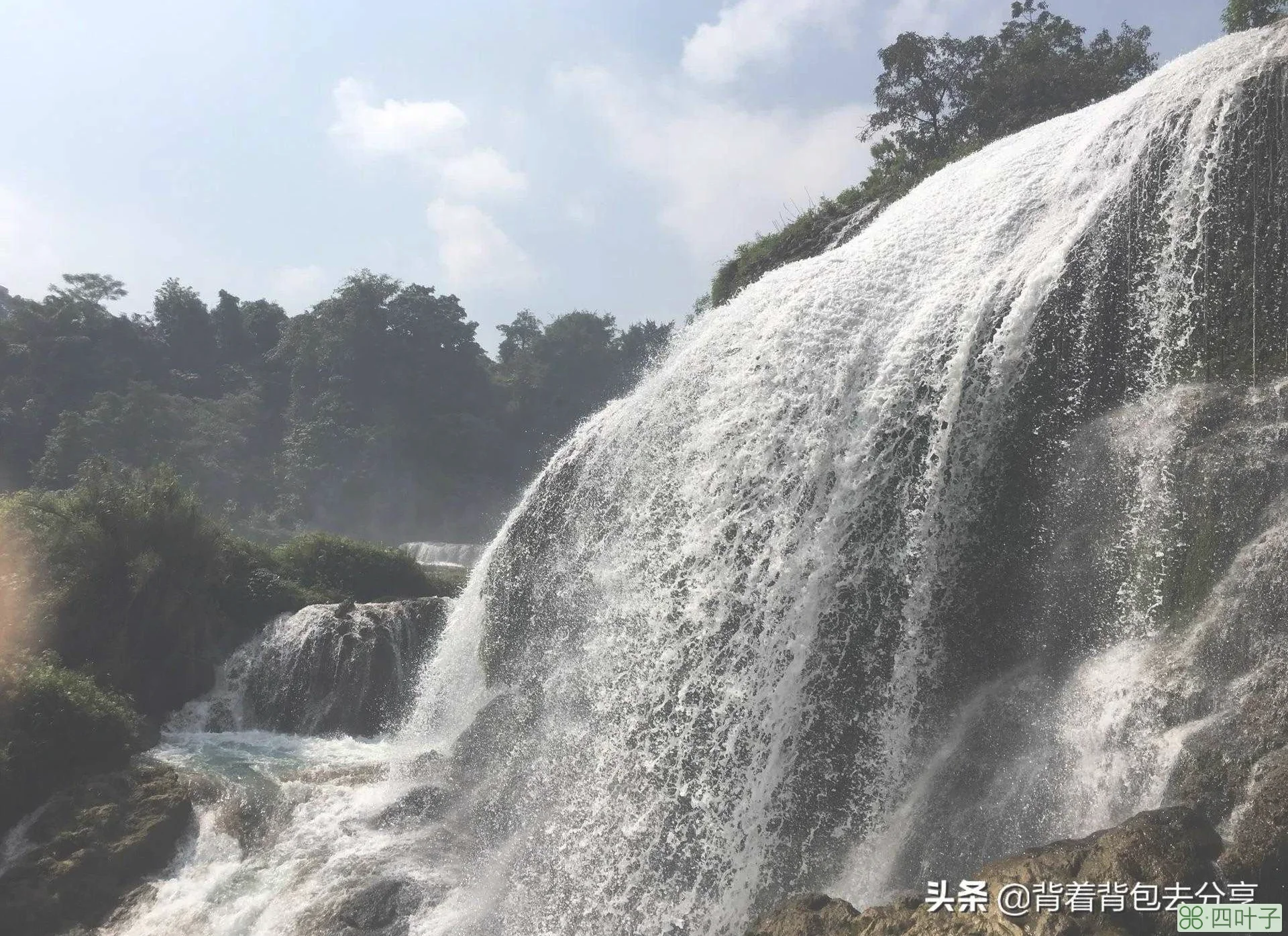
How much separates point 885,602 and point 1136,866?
296 centimetres

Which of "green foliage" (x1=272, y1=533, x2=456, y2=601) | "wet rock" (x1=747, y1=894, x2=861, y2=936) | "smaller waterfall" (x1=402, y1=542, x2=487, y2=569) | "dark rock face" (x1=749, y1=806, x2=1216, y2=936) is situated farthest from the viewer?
"smaller waterfall" (x1=402, y1=542, x2=487, y2=569)

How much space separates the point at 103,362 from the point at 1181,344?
53.2 meters

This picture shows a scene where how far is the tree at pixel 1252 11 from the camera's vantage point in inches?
632

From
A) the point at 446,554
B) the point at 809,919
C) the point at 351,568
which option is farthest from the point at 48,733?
the point at 446,554

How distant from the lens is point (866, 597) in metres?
7.23

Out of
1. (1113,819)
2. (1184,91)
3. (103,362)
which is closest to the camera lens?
(1113,819)

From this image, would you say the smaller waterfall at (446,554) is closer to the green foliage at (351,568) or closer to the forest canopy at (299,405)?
the green foliage at (351,568)

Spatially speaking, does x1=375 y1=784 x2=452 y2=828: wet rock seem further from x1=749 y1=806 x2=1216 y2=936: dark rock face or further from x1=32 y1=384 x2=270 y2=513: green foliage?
x1=32 y1=384 x2=270 y2=513: green foliage

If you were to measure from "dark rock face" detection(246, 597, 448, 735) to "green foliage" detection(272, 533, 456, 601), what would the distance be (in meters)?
3.99

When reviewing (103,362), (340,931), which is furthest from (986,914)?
(103,362)

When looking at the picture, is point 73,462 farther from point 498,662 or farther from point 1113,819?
point 1113,819

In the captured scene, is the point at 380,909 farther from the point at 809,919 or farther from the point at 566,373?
the point at 566,373

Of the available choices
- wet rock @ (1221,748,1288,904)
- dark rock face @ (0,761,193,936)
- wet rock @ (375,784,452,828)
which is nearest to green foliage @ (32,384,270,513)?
dark rock face @ (0,761,193,936)

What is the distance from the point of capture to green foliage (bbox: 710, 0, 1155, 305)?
16.6 metres
